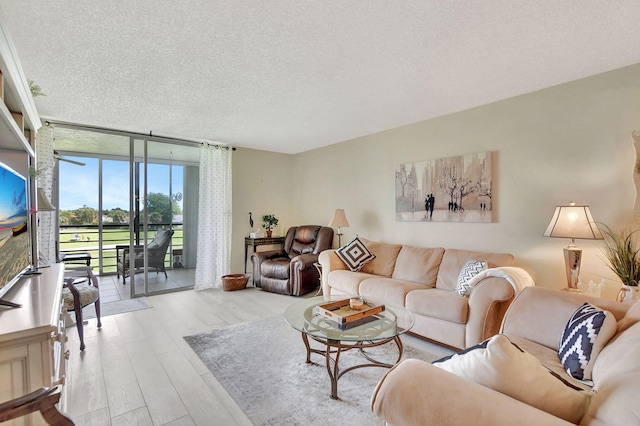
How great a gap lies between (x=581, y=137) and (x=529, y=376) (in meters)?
2.67

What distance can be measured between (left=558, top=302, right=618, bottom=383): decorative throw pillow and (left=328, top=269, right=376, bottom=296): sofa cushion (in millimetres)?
2085

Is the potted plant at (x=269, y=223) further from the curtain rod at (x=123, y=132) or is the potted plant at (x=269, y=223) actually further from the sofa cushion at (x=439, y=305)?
the sofa cushion at (x=439, y=305)

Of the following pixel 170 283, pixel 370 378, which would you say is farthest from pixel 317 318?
pixel 170 283

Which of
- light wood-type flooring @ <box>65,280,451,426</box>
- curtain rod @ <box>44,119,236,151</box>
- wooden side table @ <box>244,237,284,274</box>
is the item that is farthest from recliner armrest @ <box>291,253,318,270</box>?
curtain rod @ <box>44,119,236,151</box>

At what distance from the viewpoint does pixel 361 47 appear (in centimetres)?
212

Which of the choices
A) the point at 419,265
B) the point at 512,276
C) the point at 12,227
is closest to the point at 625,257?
the point at 512,276

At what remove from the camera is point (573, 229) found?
2461 millimetres

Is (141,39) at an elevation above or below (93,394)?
above

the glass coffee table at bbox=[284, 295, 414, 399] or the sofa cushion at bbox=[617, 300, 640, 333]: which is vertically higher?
the sofa cushion at bbox=[617, 300, 640, 333]

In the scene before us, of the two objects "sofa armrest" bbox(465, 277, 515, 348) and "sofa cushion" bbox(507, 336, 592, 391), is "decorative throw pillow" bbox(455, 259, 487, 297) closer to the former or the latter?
"sofa armrest" bbox(465, 277, 515, 348)

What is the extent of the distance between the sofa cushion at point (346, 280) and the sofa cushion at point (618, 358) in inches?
90.8

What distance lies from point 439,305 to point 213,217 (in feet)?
12.4

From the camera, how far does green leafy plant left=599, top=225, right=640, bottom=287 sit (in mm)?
Result: 2262

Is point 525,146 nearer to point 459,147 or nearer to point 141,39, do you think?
point 459,147
